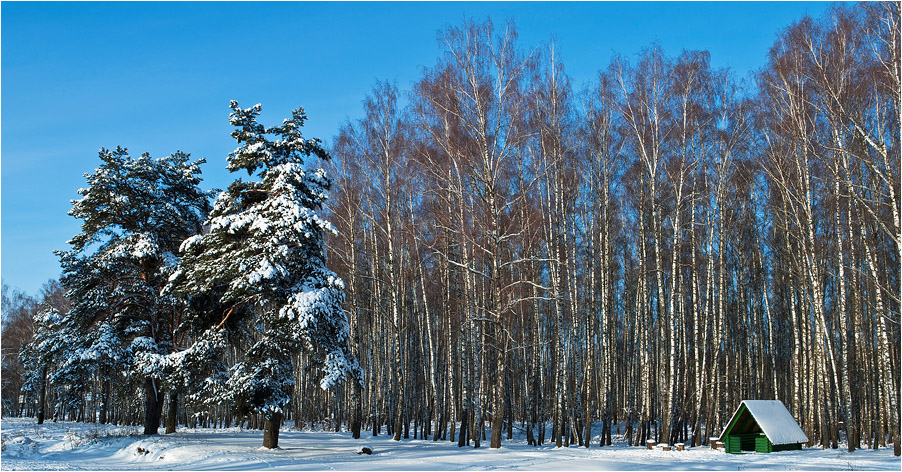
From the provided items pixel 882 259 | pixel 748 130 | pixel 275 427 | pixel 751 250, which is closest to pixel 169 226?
pixel 275 427

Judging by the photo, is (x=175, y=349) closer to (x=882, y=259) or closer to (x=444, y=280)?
(x=444, y=280)

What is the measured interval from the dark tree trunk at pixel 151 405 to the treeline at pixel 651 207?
6.80 meters

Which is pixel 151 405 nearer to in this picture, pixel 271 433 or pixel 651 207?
pixel 271 433

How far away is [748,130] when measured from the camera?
20.9m

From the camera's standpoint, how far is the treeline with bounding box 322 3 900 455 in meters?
17.5

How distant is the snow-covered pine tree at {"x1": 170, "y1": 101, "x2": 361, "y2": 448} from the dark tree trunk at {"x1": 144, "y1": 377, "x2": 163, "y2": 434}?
16.5ft

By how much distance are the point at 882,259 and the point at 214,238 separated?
23.9 meters

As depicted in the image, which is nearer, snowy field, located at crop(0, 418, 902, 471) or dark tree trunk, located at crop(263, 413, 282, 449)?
snowy field, located at crop(0, 418, 902, 471)

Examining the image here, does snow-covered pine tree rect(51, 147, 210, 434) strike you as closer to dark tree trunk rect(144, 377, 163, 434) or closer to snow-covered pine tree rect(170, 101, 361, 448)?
dark tree trunk rect(144, 377, 163, 434)

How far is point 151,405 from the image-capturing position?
845 inches

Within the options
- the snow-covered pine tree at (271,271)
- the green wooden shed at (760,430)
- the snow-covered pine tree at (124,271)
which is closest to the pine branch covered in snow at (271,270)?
the snow-covered pine tree at (271,271)

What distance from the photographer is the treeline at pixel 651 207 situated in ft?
57.4

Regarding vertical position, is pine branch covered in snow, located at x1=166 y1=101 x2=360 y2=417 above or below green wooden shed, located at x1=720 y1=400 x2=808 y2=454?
above


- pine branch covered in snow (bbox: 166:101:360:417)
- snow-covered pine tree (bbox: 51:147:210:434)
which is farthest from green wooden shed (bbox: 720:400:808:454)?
snow-covered pine tree (bbox: 51:147:210:434)
